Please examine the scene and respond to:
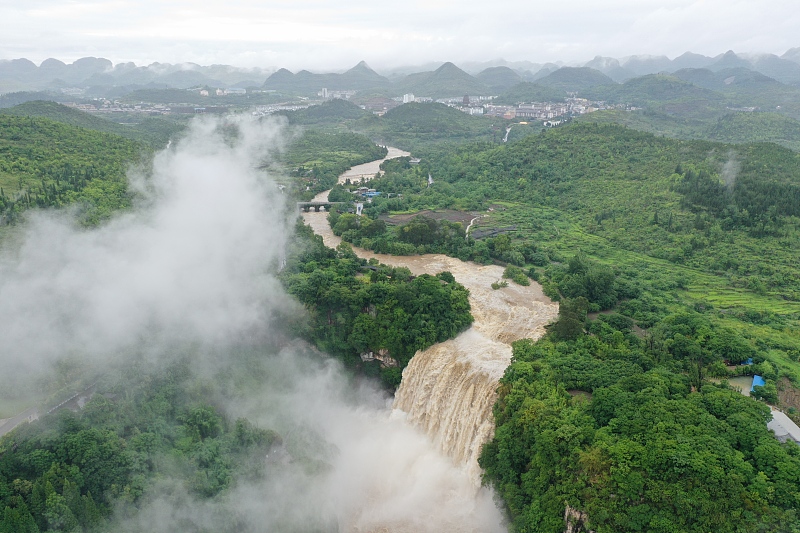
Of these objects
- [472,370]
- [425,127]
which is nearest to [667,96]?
[425,127]

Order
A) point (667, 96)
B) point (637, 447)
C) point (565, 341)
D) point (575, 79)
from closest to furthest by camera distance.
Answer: point (637, 447), point (565, 341), point (667, 96), point (575, 79)

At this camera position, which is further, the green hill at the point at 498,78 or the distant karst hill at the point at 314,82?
the green hill at the point at 498,78

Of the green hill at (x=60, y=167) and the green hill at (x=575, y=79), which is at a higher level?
the green hill at (x=60, y=167)

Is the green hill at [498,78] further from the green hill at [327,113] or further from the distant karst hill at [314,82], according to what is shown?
the green hill at [327,113]

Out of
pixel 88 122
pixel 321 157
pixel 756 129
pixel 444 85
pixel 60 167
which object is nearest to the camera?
pixel 60 167

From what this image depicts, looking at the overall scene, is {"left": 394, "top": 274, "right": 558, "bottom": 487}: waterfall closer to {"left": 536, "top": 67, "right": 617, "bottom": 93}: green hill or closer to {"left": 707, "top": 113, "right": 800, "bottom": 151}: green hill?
{"left": 707, "top": 113, "right": 800, "bottom": 151}: green hill

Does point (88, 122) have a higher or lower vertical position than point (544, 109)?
higher

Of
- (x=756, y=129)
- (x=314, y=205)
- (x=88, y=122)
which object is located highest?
(x=88, y=122)

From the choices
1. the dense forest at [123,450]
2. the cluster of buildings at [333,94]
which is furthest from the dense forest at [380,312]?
the cluster of buildings at [333,94]

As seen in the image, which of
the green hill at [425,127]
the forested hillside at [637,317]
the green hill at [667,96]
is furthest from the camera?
the green hill at [667,96]

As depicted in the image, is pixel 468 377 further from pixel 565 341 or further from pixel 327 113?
pixel 327 113

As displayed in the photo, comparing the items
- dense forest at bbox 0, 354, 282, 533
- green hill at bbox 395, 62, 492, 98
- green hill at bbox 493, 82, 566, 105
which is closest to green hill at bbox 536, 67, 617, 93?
green hill at bbox 395, 62, 492, 98
